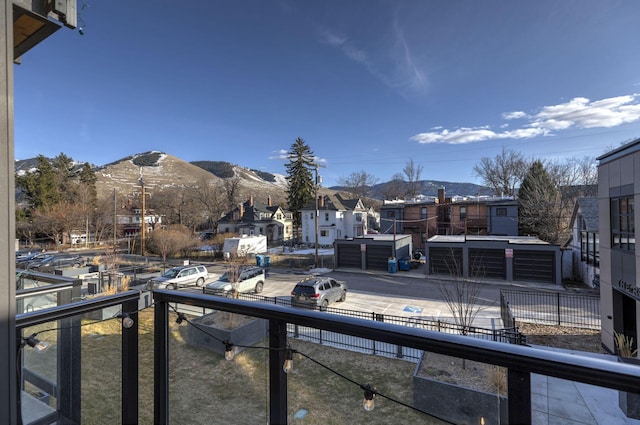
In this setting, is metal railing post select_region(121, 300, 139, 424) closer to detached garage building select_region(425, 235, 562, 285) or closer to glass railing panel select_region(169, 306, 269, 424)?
glass railing panel select_region(169, 306, 269, 424)

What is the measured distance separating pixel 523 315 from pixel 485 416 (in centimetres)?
1505

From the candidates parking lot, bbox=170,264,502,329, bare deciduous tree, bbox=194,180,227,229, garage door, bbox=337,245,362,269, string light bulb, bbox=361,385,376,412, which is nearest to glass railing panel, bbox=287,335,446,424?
string light bulb, bbox=361,385,376,412

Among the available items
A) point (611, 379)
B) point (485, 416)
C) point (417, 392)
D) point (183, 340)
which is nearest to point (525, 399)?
point (611, 379)

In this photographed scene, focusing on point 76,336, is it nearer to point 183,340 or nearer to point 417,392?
point 183,340

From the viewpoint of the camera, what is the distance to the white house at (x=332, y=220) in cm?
4141

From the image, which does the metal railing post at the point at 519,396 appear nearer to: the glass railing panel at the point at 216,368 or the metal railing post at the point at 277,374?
the metal railing post at the point at 277,374

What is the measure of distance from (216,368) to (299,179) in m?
42.4

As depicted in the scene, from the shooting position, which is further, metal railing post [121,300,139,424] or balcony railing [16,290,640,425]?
metal railing post [121,300,139,424]

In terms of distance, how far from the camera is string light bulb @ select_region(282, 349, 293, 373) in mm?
1647

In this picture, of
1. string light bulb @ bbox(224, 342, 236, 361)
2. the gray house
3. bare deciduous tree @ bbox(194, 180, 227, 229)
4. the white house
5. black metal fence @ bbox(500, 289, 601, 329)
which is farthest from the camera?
bare deciduous tree @ bbox(194, 180, 227, 229)

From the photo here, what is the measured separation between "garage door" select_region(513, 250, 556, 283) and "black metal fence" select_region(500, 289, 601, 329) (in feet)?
13.0

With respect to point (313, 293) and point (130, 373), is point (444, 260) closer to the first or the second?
point (313, 293)

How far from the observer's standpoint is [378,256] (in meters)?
26.6

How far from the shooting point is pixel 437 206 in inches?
1441
